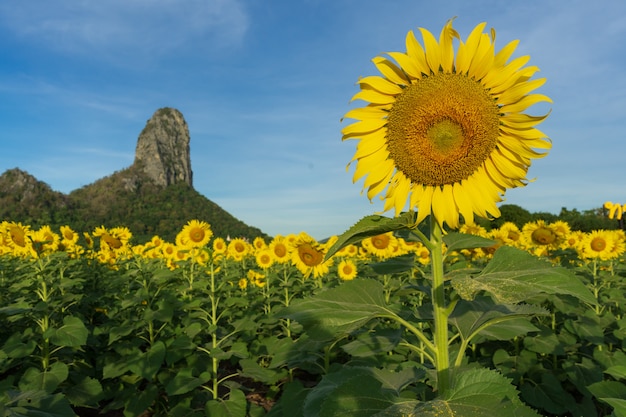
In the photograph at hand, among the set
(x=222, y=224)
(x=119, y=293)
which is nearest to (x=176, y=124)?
(x=222, y=224)

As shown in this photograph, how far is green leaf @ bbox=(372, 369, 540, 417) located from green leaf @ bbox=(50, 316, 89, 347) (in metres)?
4.34

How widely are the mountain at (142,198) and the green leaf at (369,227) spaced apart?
121 ft

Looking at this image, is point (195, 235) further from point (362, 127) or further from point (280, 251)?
point (362, 127)

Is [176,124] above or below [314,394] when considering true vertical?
above

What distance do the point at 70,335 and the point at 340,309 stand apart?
4.15 m

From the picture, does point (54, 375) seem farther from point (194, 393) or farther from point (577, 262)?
point (577, 262)

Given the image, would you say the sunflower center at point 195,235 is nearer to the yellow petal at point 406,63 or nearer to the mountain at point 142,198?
the yellow petal at point 406,63

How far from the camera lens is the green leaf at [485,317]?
1740 mm

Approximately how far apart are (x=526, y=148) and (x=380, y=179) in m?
0.62

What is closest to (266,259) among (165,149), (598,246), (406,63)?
(598,246)

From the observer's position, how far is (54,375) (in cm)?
468

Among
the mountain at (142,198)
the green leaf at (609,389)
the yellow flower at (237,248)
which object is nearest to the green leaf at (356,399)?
the green leaf at (609,389)

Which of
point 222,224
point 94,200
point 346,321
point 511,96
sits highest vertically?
point 94,200

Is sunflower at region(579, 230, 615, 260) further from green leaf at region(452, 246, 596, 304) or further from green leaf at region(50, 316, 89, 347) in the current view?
green leaf at region(50, 316, 89, 347)
